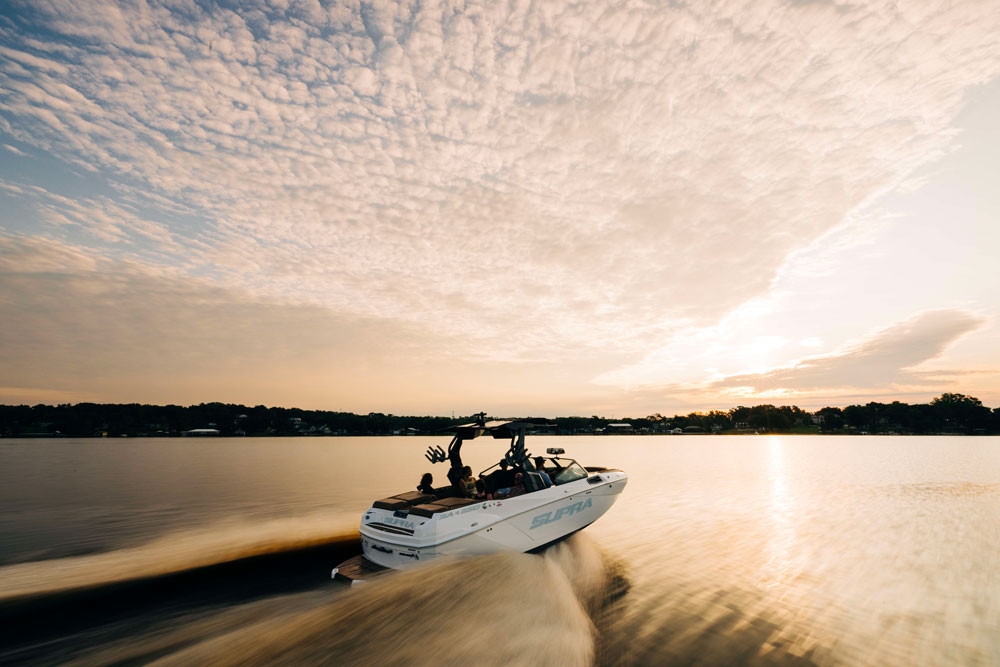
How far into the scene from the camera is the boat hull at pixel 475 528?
29.2 ft

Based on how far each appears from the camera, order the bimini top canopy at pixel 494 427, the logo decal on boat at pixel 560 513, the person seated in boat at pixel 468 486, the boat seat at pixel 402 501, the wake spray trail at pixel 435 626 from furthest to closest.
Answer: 1. the bimini top canopy at pixel 494 427
2. the person seated in boat at pixel 468 486
3. the logo decal on boat at pixel 560 513
4. the boat seat at pixel 402 501
5. the wake spray trail at pixel 435 626

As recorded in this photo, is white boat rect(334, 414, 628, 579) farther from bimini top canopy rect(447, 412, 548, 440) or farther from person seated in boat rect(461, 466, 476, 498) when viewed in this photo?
person seated in boat rect(461, 466, 476, 498)

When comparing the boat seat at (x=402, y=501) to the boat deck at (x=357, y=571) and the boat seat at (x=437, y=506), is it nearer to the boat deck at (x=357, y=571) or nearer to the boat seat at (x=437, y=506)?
the boat seat at (x=437, y=506)

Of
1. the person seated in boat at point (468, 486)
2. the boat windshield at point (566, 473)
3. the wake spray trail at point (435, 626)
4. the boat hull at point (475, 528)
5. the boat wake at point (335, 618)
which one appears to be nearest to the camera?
the wake spray trail at point (435, 626)

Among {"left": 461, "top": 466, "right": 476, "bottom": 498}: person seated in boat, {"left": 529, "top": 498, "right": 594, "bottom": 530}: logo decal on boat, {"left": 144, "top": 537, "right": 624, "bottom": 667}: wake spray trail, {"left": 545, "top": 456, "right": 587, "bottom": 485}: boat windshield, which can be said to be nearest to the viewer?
{"left": 144, "top": 537, "right": 624, "bottom": 667}: wake spray trail

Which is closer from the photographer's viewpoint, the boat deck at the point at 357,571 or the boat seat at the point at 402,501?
the boat deck at the point at 357,571

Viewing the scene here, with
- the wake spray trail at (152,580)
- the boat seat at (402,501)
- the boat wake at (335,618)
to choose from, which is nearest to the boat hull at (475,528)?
the boat seat at (402,501)

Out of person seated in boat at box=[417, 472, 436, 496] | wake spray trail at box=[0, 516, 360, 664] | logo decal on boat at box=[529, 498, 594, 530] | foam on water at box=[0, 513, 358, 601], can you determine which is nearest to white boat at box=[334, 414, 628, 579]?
logo decal on boat at box=[529, 498, 594, 530]

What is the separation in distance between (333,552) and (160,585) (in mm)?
4115

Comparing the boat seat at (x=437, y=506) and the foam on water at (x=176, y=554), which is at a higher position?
the boat seat at (x=437, y=506)

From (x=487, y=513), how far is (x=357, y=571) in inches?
116

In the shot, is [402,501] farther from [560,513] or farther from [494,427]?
[560,513]

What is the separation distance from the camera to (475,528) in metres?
9.53

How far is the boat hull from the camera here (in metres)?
8.91
